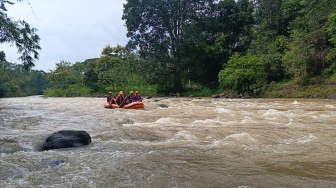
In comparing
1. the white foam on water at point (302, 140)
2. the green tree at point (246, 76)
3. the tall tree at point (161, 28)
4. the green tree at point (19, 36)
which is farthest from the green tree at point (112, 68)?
the white foam on water at point (302, 140)

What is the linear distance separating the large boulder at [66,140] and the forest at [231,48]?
17.6 meters

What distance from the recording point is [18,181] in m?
3.83

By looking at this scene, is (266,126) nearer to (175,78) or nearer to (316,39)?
(316,39)

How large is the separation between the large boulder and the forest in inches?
692

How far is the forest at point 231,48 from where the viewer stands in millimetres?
21688

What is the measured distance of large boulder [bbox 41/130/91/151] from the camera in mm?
5840

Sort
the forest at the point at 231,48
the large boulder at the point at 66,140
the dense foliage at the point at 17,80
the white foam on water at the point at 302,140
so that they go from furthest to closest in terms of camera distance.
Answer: the dense foliage at the point at 17,80 < the forest at the point at 231,48 < the white foam on water at the point at 302,140 < the large boulder at the point at 66,140

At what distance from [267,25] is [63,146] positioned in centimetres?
2804

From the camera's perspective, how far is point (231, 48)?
33.7m

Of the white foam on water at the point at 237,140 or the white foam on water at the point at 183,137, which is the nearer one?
the white foam on water at the point at 237,140

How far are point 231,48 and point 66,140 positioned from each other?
29.7 metres

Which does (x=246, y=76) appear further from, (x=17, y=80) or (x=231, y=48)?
(x=17, y=80)

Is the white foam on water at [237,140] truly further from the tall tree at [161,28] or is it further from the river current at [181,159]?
the tall tree at [161,28]

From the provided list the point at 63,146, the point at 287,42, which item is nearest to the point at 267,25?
the point at 287,42
